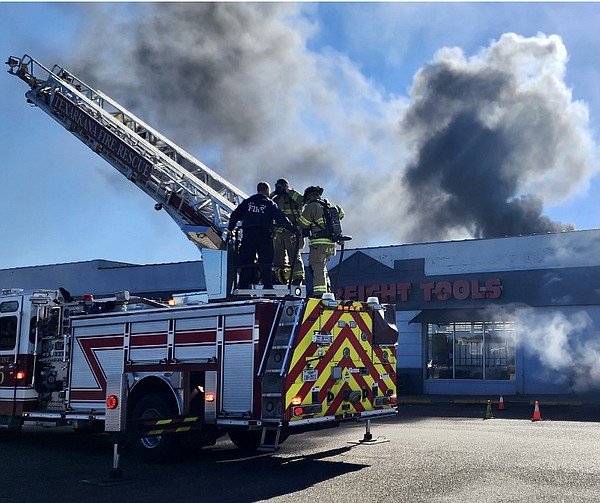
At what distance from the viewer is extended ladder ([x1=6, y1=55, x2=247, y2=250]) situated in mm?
11906

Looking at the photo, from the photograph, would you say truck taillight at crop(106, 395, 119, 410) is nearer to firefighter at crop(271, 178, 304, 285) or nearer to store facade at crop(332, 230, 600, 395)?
firefighter at crop(271, 178, 304, 285)

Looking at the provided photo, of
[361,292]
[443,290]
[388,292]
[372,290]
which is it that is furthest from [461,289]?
[361,292]

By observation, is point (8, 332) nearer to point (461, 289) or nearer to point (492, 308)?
point (461, 289)

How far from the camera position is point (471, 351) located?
2559 cm

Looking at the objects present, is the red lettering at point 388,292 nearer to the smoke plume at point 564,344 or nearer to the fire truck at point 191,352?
the smoke plume at point 564,344

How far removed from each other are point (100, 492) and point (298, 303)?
2986 millimetres

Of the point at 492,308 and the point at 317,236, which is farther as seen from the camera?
the point at 492,308

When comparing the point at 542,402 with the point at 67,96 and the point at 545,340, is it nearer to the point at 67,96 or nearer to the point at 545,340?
the point at 545,340

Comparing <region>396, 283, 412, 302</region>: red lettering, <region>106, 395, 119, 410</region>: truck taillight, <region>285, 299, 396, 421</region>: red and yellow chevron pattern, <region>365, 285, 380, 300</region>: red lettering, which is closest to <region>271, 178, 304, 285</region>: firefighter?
<region>285, 299, 396, 421</region>: red and yellow chevron pattern

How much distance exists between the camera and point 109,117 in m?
13.0

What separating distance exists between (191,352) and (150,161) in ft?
13.6

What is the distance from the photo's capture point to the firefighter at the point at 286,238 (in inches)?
397

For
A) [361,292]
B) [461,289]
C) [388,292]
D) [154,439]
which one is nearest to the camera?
[154,439]

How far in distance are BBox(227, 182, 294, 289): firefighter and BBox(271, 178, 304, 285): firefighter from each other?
36cm
